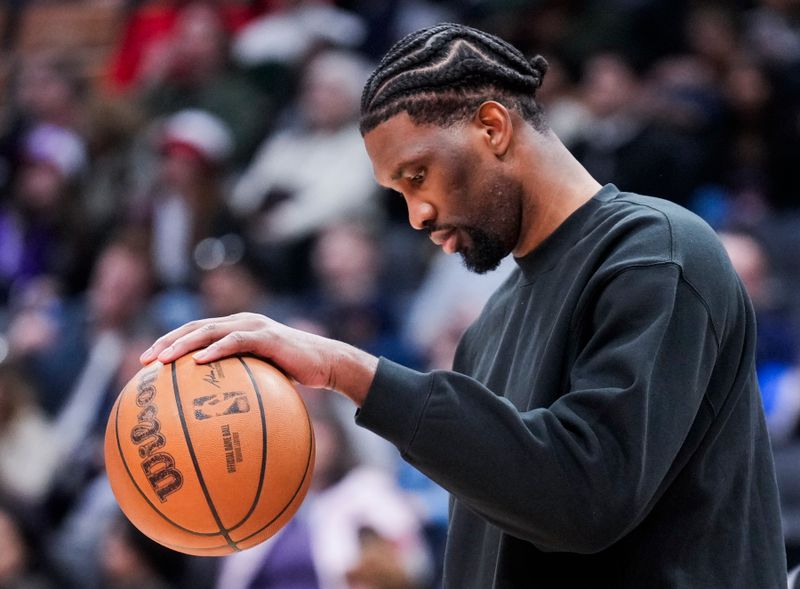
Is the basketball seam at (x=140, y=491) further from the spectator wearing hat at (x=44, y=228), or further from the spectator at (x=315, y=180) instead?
the spectator wearing hat at (x=44, y=228)

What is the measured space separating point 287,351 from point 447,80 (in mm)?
552

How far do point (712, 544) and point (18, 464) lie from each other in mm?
5002

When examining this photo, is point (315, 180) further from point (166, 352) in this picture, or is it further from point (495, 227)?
point (166, 352)

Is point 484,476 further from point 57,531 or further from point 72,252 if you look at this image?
point 72,252

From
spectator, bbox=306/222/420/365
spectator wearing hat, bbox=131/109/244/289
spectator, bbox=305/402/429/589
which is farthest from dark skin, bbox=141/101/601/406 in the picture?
spectator wearing hat, bbox=131/109/244/289

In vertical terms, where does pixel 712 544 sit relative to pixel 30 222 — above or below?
above

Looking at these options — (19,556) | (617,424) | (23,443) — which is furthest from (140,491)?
(23,443)

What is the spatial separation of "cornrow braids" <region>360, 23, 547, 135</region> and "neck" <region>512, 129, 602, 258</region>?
0.05 metres

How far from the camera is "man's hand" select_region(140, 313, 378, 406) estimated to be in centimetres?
203

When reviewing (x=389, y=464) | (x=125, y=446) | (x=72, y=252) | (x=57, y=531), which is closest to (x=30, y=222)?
(x=72, y=252)

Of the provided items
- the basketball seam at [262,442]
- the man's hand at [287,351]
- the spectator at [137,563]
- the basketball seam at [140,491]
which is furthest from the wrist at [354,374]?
the spectator at [137,563]

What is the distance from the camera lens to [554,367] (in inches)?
83.7

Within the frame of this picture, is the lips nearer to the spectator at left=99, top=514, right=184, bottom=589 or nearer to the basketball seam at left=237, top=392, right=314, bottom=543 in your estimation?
the basketball seam at left=237, top=392, right=314, bottom=543

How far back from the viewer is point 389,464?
567cm
